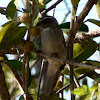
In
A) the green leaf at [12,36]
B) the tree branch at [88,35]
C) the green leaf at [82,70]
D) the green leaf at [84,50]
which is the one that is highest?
the green leaf at [12,36]

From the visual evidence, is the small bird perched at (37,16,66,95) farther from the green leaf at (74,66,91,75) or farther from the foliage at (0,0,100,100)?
the green leaf at (74,66,91,75)

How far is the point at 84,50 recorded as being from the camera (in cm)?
243

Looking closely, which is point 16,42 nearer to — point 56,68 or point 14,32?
point 14,32

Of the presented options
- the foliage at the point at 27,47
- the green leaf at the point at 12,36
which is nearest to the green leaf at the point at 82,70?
the foliage at the point at 27,47

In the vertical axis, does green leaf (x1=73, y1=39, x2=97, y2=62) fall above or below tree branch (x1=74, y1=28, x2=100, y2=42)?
below

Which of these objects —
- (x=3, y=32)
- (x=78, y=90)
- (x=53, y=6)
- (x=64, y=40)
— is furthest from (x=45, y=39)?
(x=78, y=90)

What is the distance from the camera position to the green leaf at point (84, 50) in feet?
7.80

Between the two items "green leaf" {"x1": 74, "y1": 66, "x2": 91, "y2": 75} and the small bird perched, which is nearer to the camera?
the small bird perched

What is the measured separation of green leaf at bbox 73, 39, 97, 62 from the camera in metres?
2.38

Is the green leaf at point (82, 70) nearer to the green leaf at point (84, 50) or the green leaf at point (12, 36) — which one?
the green leaf at point (84, 50)

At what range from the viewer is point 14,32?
1611 mm

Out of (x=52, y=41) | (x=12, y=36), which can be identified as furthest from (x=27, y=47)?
(x=52, y=41)

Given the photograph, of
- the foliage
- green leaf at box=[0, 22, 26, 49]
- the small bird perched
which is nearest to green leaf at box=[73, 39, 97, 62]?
the foliage

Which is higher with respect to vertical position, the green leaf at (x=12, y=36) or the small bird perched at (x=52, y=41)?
the green leaf at (x=12, y=36)
